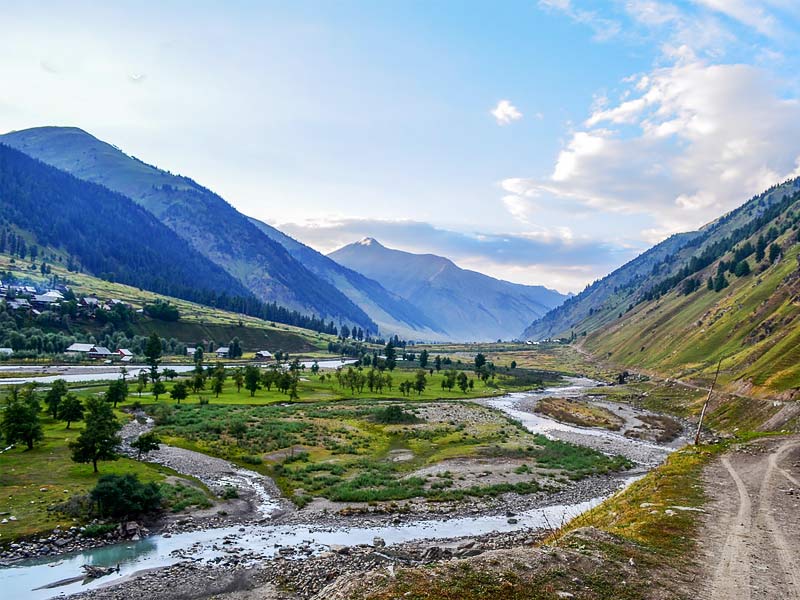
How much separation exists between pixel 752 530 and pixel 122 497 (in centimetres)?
4081

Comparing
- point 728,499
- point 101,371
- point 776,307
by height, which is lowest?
point 101,371

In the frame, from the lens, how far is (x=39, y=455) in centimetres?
5112

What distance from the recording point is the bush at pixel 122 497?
36594 mm

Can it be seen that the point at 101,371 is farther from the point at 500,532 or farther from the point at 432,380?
the point at 500,532

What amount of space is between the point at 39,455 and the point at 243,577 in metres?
35.7

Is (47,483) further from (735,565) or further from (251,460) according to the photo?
(735,565)

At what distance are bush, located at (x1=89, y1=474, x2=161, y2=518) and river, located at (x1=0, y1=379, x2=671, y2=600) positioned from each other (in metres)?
3.96

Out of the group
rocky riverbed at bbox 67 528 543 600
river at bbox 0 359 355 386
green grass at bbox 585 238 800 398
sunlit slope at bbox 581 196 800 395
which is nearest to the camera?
rocky riverbed at bbox 67 528 543 600

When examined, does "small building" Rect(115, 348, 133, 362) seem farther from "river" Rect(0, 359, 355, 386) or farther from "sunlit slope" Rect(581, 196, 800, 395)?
"sunlit slope" Rect(581, 196, 800, 395)

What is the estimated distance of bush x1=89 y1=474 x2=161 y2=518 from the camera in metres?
36.6

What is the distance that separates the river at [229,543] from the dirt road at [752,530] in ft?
32.8

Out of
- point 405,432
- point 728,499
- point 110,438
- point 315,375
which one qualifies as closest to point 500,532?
point 728,499

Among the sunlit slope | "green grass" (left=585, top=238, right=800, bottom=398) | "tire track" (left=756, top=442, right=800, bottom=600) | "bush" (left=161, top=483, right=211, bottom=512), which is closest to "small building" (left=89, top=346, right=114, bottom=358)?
"bush" (left=161, top=483, right=211, bottom=512)

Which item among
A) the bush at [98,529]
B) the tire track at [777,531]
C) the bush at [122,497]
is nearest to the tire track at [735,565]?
the tire track at [777,531]
